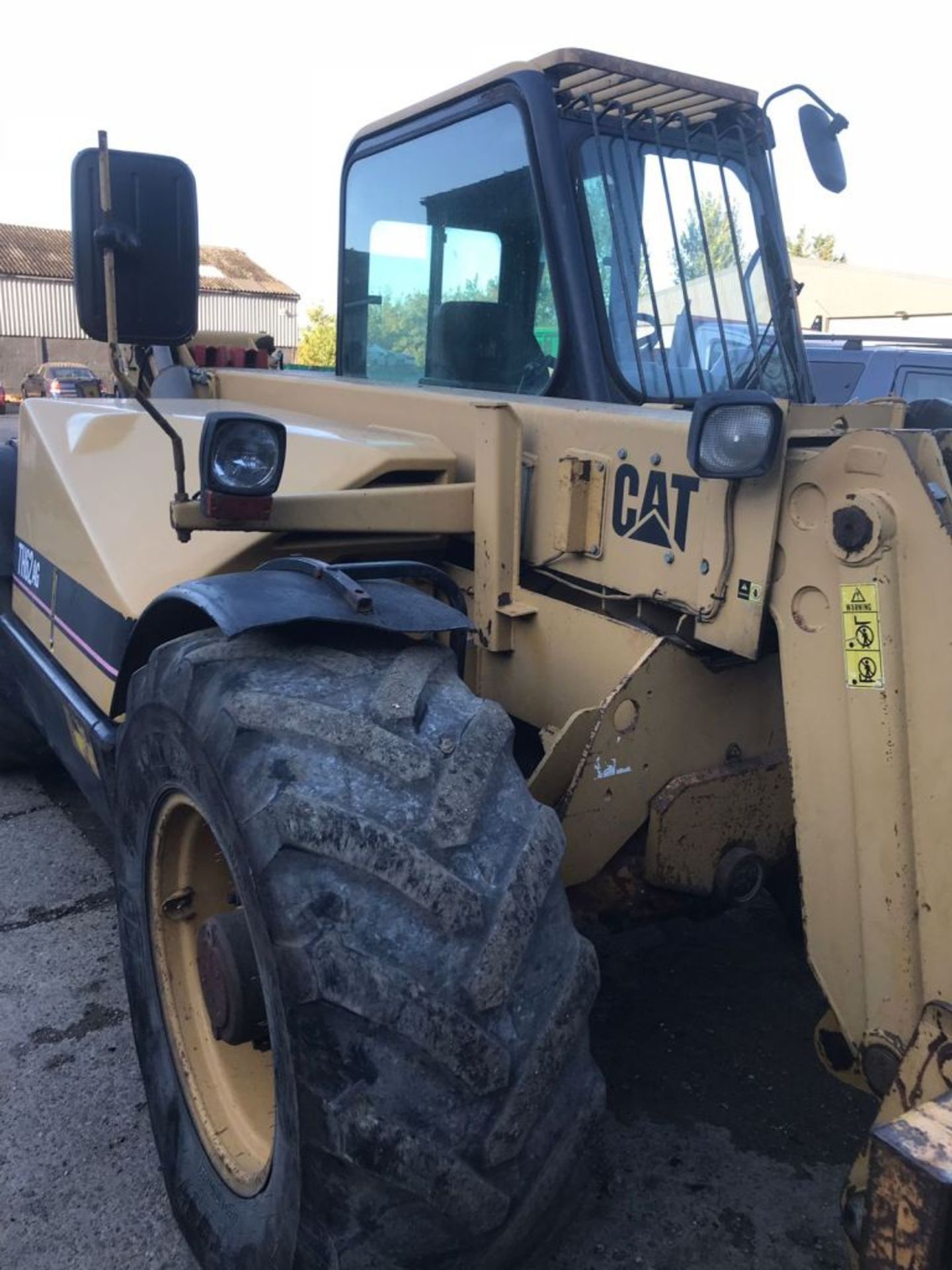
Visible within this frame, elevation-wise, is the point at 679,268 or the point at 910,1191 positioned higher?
the point at 679,268

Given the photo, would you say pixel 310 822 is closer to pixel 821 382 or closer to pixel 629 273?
pixel 629 273

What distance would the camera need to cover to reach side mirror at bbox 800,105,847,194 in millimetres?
3299

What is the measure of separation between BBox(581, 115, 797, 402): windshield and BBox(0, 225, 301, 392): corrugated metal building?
33.4 m

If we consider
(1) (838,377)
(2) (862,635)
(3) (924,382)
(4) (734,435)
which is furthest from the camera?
(1) (838,377)

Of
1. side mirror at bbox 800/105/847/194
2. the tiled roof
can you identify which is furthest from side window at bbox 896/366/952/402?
the tiled roof

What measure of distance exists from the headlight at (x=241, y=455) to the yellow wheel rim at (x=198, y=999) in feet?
2.12

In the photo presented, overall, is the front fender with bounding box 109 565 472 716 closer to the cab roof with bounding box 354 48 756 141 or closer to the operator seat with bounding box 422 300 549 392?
the operator seat with bounding box 422 300 549 392

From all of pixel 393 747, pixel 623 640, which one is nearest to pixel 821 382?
pixel 623 640

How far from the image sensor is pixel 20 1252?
7.78 feet

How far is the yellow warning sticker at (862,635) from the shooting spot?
6.05ft

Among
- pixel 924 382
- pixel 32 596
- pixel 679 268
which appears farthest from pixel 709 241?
pixel 924 382

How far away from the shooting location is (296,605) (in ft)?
7.15

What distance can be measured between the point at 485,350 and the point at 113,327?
1021 millimetres

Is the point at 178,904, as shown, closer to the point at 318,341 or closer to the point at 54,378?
the point at 54,378
